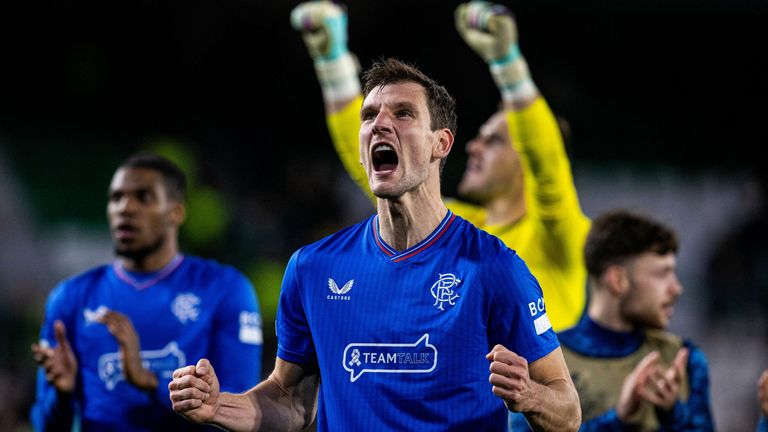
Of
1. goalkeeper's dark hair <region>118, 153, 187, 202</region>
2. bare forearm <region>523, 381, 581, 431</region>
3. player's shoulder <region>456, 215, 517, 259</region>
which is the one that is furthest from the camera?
goalkeeper's dark hair <region>118, 153, 187, 202</region>

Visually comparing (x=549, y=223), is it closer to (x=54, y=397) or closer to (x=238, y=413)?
(x=238, y=413)

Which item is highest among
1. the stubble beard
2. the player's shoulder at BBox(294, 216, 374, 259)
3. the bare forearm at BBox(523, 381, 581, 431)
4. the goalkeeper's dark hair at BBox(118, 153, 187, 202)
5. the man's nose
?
the goalkeeper's dark hair at BBox(118, 153, 187, 202)

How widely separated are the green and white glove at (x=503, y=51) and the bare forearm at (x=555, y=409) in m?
2.24

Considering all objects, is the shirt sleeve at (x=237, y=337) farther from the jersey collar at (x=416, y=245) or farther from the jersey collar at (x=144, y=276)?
the jersey collar at (x=416, y=245)

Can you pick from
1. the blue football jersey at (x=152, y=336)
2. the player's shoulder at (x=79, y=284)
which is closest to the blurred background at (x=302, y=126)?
the player's shoulder at (x=79, y=284)

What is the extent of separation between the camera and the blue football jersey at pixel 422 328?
11.0ft

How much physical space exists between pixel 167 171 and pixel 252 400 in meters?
2.23

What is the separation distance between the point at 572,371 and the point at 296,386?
1.54 metres

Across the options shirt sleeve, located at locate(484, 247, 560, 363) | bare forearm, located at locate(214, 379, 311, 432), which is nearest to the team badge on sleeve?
shirt sleeve, located at locate(484, 247, 560, 363)

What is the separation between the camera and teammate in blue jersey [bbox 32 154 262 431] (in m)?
4.98

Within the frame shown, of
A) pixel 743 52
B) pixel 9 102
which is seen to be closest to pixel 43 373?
pixel 9 102

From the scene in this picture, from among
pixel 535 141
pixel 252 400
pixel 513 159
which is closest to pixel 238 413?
pixel 252 400

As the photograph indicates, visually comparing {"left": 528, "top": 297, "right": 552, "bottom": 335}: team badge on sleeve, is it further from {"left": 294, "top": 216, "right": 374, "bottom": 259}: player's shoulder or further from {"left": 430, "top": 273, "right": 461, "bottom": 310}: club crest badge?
{"left": 294, "top": 216, "right": 374, "bottom": 259}: player's shoulder

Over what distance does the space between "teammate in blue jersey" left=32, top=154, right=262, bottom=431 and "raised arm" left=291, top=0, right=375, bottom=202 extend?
3.18 ft
